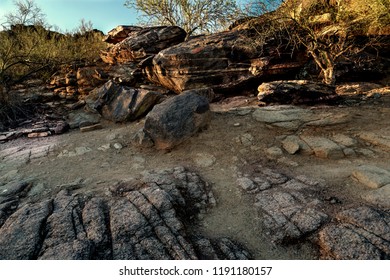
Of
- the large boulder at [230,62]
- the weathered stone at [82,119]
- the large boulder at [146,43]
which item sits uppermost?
the large boulder at [146,43]

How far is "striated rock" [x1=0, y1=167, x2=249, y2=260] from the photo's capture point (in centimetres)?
249

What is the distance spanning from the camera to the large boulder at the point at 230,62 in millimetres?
7820

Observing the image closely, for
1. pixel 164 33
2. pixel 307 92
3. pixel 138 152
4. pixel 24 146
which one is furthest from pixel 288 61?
pixel 24 146

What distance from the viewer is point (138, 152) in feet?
17.4

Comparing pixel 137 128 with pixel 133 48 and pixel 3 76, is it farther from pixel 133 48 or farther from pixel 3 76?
pixel 3 76

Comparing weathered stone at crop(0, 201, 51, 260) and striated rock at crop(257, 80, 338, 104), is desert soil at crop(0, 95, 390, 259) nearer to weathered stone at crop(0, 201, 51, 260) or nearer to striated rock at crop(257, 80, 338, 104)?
striated rock at crop(257, 80, 338, 104)

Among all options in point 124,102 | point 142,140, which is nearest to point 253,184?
point 142,140

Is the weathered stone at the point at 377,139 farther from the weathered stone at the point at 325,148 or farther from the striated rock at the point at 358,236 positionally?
the striated rock at the point at 358,236

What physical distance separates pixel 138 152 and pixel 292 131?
3.35m

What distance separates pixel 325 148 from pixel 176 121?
118 inches

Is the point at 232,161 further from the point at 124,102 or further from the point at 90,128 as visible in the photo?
the point at 90,128

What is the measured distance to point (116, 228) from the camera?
278cm

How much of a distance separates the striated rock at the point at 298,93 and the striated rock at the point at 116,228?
382 centimetres

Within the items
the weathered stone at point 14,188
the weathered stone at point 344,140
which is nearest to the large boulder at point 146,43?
the weathered stone at point 14,188
